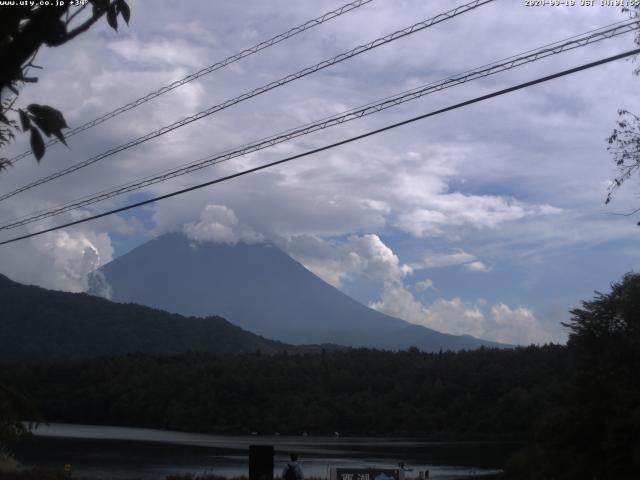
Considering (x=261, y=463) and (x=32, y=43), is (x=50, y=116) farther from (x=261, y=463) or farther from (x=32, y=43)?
(x=261, y=463)

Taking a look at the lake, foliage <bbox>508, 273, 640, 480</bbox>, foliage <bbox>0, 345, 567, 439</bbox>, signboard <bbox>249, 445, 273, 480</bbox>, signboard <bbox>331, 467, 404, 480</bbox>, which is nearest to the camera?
signboard <bbox>249, 445, 273, 480</bbox>

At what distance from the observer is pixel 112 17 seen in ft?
13.1

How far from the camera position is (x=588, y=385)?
81.3ft

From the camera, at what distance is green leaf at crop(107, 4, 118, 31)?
13.0 feet

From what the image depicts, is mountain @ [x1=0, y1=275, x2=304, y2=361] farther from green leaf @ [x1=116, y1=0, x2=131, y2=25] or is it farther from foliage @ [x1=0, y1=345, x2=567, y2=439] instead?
green leaf @ [x1=116, y1=0, x2=131, y2=25]

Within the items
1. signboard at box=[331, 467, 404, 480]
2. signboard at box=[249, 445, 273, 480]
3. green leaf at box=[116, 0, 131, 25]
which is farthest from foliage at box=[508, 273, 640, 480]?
green leaf at box=[116, 0, 131, 25]

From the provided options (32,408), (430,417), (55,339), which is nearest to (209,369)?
(430,417)

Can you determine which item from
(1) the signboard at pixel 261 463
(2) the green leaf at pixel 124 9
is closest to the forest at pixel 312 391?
(1) the signboard at pixel 261 463

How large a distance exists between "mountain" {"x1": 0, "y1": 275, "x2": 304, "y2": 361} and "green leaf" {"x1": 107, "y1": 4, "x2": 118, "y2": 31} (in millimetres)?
131413

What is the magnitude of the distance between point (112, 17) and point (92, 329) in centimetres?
15262

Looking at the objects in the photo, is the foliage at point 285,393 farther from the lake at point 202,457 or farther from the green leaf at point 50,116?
the green leaf at point 50,116

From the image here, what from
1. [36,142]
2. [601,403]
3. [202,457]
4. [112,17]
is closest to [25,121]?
[36,142]

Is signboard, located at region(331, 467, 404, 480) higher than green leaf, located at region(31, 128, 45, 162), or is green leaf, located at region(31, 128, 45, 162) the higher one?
green leaf, located at region(31, 128, 45, 162)

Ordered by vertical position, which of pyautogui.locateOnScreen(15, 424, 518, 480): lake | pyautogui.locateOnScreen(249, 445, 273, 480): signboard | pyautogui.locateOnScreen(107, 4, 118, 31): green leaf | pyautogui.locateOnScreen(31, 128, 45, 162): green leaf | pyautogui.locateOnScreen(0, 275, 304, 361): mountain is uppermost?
pyautogui.locateOnScreen(0, 275, 304, 361): mountain
